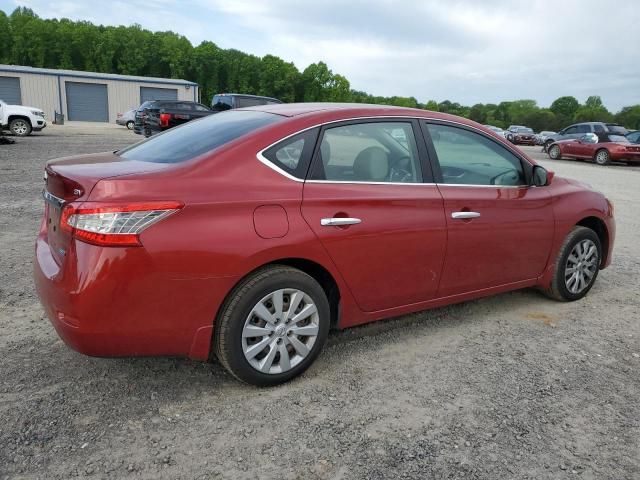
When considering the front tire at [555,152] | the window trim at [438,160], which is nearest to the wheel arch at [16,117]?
the window trim at [438,160]

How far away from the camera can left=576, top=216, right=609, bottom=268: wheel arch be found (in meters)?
4.90

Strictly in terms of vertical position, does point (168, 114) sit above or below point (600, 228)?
below

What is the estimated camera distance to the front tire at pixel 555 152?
23.2 meters

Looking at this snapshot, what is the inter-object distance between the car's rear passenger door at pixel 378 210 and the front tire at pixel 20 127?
20.7m

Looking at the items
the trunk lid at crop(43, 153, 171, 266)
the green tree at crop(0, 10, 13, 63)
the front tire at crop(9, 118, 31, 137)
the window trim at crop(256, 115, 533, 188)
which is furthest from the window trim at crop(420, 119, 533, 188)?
the green tree at crop(0, 10, 13, 63)

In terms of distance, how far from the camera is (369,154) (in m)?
3.53

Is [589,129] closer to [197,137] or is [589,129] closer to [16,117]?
[16,117]

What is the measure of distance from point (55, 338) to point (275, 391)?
1.64m

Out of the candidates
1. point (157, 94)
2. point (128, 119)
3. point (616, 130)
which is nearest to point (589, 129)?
point (616, 130)

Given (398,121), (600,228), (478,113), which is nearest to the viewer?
(398,121)

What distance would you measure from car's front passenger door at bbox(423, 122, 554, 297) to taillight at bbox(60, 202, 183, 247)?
203 cm

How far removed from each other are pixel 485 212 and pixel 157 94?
45.6m

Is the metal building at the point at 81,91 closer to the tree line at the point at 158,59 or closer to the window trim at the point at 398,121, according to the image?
the tree line at the point at 158,59

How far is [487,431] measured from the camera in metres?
2.84
